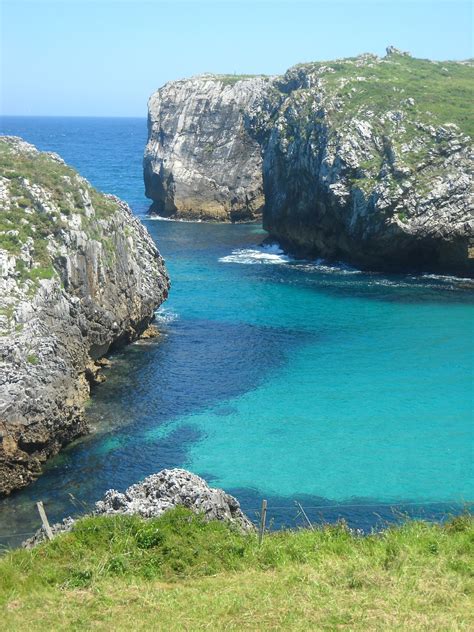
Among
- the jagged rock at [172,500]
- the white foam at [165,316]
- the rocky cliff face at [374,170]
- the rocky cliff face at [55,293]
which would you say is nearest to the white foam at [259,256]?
the rocky cliff face at [374,170]

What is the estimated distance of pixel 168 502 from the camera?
2189 centimetres

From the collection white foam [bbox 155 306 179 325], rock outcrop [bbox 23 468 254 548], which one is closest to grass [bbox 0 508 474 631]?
rock outcrop [bbox 23 468 254 548]

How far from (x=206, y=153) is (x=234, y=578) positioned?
8462 centimetres

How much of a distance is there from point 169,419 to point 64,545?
18112 millimetres

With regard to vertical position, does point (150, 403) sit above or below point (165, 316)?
below

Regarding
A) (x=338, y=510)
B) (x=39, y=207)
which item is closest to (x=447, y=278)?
(x=39, y=207)

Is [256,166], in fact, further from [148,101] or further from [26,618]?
[26,618]

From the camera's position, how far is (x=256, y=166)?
322ft

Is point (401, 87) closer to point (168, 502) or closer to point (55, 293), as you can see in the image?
point (55, 293)

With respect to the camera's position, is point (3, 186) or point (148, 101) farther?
point (148, 101)

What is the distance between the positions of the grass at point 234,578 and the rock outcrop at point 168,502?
757 mm

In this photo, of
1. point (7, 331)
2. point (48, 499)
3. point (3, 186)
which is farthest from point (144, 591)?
point (3, 186)

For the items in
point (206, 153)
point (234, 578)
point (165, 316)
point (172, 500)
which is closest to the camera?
point (234, 578)

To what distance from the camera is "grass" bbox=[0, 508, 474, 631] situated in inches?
668
